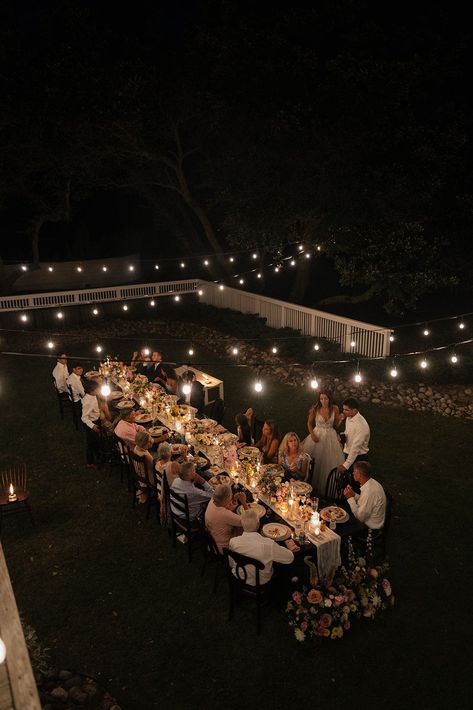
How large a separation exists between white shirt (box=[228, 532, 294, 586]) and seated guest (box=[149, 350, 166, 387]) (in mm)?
6064

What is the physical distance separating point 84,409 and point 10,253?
1806 cm

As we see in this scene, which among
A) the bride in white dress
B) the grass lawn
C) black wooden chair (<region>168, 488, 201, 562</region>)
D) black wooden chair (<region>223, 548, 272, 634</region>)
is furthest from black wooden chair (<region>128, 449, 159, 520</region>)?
the bride in white dress

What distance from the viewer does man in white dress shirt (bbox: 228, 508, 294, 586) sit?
A: 606 cm

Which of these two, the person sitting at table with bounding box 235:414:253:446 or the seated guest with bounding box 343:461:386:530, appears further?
the person sitting at table with bounding box 235:414:253:446

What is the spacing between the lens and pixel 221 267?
23.1 m

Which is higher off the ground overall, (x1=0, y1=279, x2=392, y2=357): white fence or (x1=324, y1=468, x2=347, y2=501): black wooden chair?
(x1=0, y1=279, x2=392, y2=357): white fence

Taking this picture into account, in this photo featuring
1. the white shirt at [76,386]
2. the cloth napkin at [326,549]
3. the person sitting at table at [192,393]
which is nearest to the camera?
the cloth napkin at [326,549]

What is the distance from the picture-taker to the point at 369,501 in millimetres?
6816

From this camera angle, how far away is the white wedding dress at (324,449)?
8.73 metres

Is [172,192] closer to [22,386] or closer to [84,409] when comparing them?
[22,386]

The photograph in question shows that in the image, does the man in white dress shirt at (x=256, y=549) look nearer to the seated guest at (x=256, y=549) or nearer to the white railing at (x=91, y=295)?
the seated guest at (x=256, y=549)

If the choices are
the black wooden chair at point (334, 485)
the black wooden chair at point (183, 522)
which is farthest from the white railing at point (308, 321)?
the black wooden chair at point (183, 522)

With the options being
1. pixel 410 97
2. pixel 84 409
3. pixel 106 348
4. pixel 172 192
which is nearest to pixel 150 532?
pixel 84 409

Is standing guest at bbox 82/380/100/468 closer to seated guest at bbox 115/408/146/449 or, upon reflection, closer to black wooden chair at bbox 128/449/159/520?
seated guest at bbox 115/408/146/449
